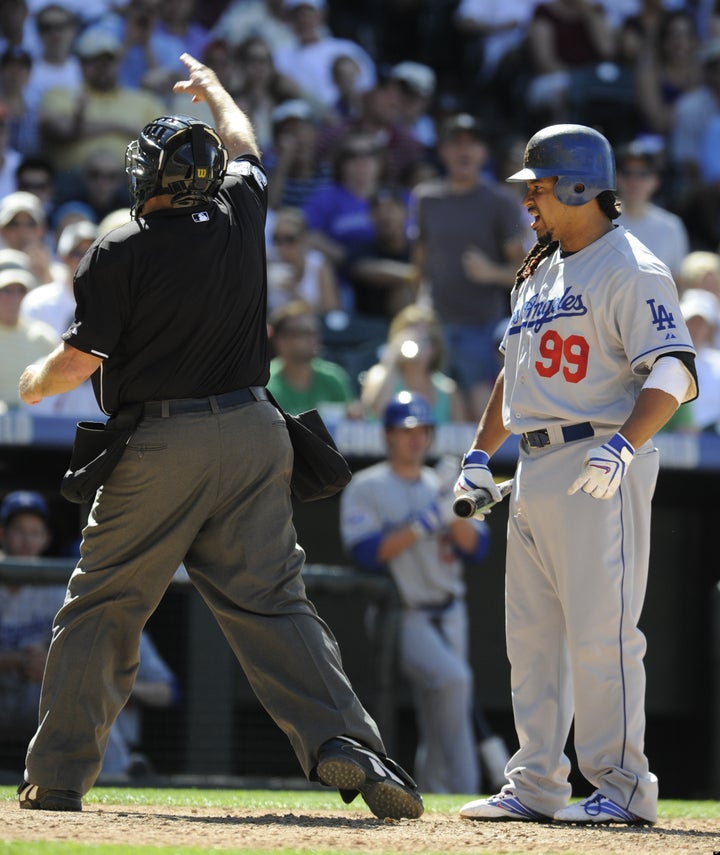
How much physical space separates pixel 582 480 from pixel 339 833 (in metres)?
1.08

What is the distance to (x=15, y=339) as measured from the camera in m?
8.18

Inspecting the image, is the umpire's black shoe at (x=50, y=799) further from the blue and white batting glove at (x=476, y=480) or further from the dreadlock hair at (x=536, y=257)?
the dreadlock hair at (x=536, y=257)

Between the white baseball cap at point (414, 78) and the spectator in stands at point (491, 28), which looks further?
the spectator in stands at point (491, 28)

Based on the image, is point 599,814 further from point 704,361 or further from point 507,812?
point 704,361

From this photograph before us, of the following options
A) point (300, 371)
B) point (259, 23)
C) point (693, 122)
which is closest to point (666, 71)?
point (693, 122)

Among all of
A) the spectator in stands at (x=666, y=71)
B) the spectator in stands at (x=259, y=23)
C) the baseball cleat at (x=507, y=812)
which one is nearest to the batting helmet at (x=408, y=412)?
the baseball cleat at (x=507, y=812)

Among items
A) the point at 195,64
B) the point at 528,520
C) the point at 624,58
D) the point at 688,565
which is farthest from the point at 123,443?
the point at 624,58

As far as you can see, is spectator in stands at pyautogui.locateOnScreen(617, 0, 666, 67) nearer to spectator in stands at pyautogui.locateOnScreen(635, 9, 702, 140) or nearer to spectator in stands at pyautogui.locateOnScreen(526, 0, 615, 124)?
spectator in stands at pyautogui.locateOnScreen(635, 9, 702, 140)

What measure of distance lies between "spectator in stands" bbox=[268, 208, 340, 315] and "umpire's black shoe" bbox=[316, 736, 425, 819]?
19.2ft

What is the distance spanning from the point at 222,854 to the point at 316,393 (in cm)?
556

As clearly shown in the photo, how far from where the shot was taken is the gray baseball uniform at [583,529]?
4.14 metres

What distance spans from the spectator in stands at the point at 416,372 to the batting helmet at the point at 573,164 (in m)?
4.37

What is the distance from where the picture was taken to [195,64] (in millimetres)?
4898

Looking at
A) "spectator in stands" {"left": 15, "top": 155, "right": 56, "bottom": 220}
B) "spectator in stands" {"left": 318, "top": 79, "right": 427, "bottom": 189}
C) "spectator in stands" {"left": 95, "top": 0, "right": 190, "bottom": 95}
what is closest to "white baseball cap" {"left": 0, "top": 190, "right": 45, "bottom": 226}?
"spectator in stands" {"left": 15, "top": 155, "right": 56, "bottom": 220}
